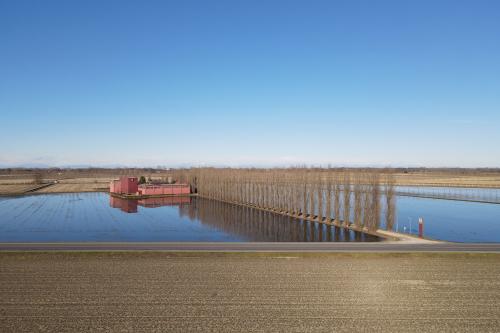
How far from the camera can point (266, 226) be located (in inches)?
2222

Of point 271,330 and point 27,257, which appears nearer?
point 271,330

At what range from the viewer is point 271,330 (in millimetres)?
15242

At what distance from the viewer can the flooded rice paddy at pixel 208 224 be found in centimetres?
4509

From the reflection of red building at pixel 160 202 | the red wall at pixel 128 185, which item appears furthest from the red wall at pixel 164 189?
the reflection of red building at pixel 160 202

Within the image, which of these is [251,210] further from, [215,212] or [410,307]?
[410,307]

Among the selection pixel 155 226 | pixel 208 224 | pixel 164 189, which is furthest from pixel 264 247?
pixel 164 189

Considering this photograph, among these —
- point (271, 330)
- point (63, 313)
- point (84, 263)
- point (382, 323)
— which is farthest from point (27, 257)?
point (382, 323)

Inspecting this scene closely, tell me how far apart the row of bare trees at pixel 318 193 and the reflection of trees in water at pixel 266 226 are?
8.10 ft

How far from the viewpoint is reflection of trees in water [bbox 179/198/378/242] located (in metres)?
46.2

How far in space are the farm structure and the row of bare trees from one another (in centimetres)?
1217

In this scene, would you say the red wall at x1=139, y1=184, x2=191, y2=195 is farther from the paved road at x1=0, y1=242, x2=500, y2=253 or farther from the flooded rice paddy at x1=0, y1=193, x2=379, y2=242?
the paved road at x1=0, y1=242, x2=500, y2=253

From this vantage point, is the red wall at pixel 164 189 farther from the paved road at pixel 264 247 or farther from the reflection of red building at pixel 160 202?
the paved road at pixel 264 247

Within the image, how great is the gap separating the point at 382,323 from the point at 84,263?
18966 millimetres

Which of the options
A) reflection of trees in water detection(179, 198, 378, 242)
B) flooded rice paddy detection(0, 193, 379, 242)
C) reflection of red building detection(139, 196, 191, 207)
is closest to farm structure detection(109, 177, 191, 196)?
reflection of red building detection(139, 196, 191, 207)
